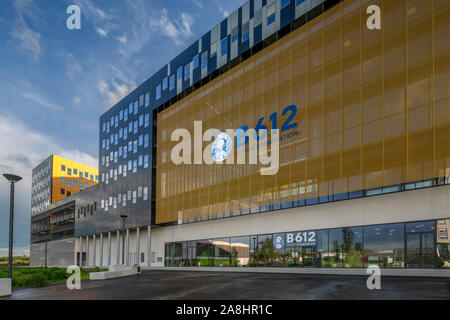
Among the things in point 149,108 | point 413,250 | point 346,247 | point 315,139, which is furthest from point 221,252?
point 149,108

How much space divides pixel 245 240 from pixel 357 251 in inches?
472

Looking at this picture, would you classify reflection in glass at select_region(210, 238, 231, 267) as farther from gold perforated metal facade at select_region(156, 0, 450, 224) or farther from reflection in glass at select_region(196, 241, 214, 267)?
gold perforated metal facade at select_region(156, 0, 450, 224)

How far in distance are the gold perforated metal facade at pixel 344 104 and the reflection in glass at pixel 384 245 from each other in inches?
122

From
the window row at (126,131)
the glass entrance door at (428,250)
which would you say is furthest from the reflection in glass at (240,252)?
the window row at (126,131)

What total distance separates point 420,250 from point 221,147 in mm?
20922

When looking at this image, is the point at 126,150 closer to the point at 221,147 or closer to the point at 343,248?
the point at 221,147

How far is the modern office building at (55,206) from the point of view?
3164 inches

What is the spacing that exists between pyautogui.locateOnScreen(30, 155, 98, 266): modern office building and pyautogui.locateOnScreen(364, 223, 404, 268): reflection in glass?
6589cm

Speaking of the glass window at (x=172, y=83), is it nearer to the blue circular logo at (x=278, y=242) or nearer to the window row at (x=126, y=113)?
the window row at (x=126, y=113)

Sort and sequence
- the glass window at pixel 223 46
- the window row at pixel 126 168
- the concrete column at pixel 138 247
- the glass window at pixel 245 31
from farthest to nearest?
the window row at pixel 126 168, the concrete column at pixel 138 247, the glass window at pixel 223 46, the glass window at pixel 245 31

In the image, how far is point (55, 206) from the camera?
8781 cm

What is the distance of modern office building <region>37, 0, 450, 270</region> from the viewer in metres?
23.2

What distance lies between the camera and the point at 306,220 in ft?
99.1

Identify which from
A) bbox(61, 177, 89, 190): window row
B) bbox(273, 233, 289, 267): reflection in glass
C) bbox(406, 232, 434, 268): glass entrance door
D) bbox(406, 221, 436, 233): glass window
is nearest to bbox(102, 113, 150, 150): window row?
bbox(273, 233, 289, 267): reflection in glass
